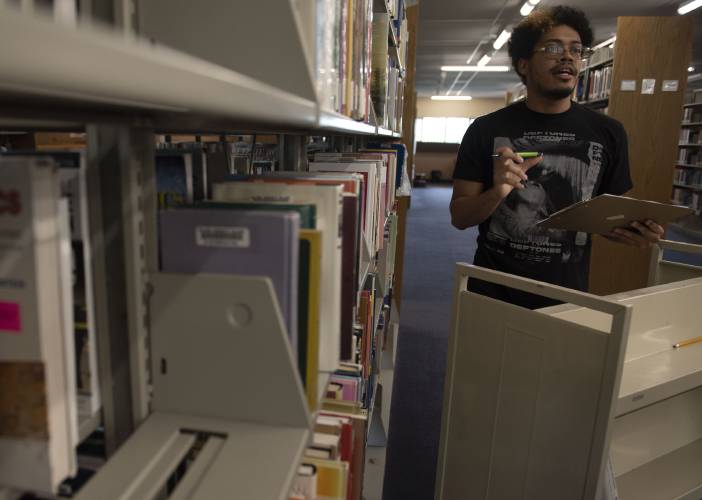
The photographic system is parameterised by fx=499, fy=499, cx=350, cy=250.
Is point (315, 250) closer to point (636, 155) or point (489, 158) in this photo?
point (489, 158)

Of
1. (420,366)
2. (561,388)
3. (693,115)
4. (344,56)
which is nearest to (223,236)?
(344,56)

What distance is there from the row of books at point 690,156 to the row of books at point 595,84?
434 centimetres

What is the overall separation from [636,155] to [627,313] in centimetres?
350

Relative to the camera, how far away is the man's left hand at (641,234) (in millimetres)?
1755

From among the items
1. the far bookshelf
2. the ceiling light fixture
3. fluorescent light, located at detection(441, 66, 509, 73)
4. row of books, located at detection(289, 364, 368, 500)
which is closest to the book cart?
row of books, located at detection(289, 364, 368, 500)

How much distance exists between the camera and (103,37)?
0.24 meters

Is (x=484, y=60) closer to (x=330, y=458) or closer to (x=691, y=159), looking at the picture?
(x=691, y=159)

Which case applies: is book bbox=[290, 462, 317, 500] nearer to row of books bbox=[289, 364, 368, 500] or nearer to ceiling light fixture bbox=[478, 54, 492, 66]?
row of books bbox=[289, 364, 368, 500]

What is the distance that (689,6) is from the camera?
239 inches

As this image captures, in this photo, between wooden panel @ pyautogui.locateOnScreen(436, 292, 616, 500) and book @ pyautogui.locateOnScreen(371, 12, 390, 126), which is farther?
book @ pyautogui.locateOnScreen(371, 12, 390, 126)

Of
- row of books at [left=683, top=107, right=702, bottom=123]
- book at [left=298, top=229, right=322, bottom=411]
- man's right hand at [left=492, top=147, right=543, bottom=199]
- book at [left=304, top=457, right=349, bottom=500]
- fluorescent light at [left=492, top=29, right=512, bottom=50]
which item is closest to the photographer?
book at [left=298, top=229, right=322, bottom=411]

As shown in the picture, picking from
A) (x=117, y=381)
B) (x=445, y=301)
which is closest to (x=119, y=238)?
(x=117, y=381)

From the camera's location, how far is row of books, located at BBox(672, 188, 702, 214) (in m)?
8.07

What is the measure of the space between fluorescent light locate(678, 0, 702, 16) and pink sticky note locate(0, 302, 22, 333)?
24.7 ft
